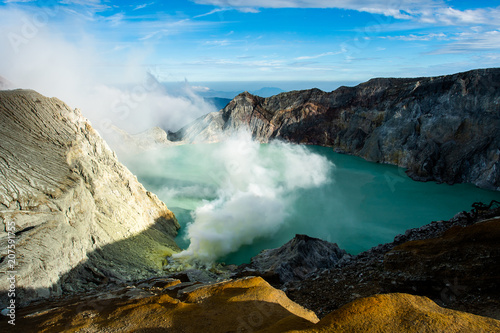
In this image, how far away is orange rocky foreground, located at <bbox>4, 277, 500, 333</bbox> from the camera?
3.67 m

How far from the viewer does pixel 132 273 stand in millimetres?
13031

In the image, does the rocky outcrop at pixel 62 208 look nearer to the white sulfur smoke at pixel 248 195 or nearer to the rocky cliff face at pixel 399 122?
the white sulfur smoke at pixel 248 195

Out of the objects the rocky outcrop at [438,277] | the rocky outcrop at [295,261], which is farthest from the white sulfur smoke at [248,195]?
the rocky outcrop at [438,277]

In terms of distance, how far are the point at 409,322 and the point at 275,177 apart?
107 ft

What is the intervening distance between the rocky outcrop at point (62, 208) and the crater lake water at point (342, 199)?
4777 millimetres

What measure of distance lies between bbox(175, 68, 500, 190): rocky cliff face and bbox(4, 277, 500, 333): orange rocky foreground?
34560 mm

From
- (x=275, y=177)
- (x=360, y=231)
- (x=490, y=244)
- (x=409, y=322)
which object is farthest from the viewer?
(x=275, y=177)

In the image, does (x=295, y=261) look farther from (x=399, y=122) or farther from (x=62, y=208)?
(x=399, y=122)

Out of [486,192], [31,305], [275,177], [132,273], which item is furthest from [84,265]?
[486,192]

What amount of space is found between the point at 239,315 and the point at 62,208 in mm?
9634

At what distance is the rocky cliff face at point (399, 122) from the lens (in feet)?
109

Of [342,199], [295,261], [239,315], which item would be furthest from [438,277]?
[342,199]

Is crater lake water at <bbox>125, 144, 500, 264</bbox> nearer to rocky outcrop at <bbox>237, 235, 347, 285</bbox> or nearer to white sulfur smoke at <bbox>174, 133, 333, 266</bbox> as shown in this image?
white sulfur smoke at <bbox>174, 133, 333, 266</bbox>

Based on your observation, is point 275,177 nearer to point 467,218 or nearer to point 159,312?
point 467,218
